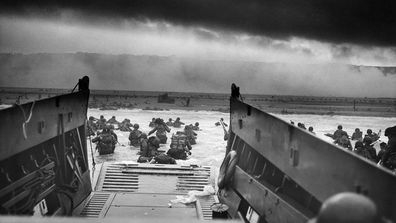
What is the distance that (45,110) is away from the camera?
438 centimetres

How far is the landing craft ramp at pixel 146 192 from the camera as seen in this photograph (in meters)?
4.98

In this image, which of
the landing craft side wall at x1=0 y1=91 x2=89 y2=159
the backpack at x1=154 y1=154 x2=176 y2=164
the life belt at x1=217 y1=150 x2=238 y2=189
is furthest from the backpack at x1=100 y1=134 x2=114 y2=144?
the life belt at x1=217 y1=150 x2=238 y2=189

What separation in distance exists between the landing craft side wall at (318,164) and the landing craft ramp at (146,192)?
4.76ft

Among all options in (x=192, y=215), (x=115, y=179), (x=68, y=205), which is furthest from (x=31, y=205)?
(x=115, y=179)

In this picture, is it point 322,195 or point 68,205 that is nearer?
point 322,195

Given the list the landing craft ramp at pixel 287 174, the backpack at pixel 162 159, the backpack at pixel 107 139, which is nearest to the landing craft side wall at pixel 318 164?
the landing craft ramp at pixel 287 174

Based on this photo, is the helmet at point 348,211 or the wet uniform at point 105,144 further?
the wet uniform at point 105,144

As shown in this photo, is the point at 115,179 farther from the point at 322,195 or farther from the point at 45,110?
the point at 322,195

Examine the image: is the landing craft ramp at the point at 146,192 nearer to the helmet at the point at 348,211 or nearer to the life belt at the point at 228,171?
the life belt at the point at 228,171

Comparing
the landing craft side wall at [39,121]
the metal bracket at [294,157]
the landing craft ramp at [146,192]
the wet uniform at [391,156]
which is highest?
the landing craft side wall at [39,121]

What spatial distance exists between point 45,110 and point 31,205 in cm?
119

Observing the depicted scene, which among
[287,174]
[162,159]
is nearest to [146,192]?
[162,159]

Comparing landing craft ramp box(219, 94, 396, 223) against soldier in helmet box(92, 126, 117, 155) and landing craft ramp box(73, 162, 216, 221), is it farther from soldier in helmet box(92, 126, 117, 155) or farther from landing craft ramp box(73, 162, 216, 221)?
soldier in helmet box(92, 126, 117, 155)

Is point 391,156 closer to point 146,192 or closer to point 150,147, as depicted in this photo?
point 146,192
